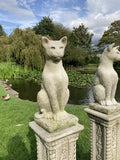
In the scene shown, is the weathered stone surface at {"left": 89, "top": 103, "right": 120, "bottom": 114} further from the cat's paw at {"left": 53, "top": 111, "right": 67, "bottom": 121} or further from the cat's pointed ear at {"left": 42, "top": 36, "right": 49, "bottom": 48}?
the cat's pointed ear at {"left": 42, "top": 36, "right": 49, "bottom": 48}

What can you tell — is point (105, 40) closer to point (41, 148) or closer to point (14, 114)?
point (14, 114)

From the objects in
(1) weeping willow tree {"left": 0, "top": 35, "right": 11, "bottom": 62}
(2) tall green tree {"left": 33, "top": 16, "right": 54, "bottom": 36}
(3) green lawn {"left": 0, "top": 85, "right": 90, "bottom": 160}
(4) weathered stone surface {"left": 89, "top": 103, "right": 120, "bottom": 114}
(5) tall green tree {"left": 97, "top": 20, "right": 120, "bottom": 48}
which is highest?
(2) tall green tree {"left": 33, "top": 16, "right": 54, "bottom": 36}

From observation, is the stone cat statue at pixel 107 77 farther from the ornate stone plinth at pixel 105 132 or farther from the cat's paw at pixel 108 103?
the ornate stone plinth at pixel 105 132

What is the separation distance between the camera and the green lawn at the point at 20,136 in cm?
323

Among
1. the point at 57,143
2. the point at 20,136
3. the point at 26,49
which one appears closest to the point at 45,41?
the point at 57,143

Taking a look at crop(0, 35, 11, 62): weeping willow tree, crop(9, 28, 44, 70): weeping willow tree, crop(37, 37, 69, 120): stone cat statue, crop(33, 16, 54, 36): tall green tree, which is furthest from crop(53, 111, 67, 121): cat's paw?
crop(33, 16, 54, 36): tall green tree

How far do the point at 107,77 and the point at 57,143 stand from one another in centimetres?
144

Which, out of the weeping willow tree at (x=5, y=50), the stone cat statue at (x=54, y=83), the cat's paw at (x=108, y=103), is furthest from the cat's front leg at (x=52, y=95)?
the weeping willow tree at (x=5, y=50)

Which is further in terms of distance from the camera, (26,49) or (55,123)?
(26,49)

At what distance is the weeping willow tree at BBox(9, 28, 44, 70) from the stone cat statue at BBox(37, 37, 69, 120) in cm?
1295

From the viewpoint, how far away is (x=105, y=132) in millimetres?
2455

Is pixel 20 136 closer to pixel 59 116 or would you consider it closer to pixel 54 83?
pixel 59 116

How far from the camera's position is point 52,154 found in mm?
1821

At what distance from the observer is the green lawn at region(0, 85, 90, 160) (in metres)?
3.23
